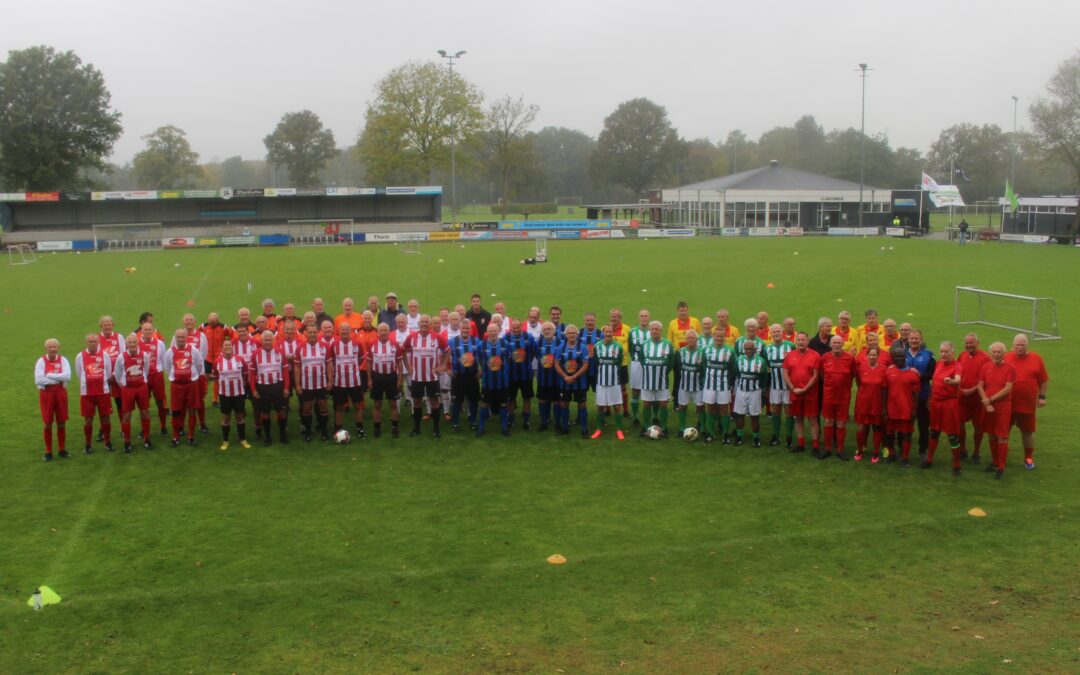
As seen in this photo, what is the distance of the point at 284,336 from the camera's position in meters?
11.9

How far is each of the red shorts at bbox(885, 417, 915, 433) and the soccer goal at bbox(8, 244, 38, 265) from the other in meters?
43.0

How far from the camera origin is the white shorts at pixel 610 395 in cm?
1203

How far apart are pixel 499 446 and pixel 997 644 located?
262 inches

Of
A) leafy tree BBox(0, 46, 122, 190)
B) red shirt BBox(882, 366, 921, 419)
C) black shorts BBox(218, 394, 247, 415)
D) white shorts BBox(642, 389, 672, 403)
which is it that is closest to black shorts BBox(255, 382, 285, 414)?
black shorts BBox(218, 394, 247, 415)

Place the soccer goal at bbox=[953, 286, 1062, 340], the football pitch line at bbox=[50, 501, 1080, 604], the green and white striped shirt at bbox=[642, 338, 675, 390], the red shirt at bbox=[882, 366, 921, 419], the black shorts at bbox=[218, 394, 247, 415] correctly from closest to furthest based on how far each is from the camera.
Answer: the football pitch line at bbox=[50, 501, 1080, 604]
the red shirt at bbox=[882, 366, 921, 419]
the black shorts at bbox=[218, 394, 247, 415]
the green and white striped shirt at bbox=[642, 338, 675, 390]
the soccer goal at bbox=[953, 286, 1062, 340]

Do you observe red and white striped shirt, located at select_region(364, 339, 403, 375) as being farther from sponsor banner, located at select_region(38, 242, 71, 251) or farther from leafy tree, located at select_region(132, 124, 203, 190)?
leafy tree, located at select_region(132, 124, 203, 190)

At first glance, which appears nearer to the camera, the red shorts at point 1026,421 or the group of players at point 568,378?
the red shorts at point 1026,421

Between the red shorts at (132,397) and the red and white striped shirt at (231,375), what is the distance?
946 millimetres

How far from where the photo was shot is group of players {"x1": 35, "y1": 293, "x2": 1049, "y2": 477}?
34.2 feet

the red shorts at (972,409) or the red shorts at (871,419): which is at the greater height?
the red shorts at (972,409)

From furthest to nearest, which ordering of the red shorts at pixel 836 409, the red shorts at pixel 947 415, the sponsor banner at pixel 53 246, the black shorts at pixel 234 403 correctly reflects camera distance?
the sponsor banner at pixel 53 246 < the black shorts at pixel 234 403 < the red shorts at pixel 836 409 < the red shorts at pixel 947 415

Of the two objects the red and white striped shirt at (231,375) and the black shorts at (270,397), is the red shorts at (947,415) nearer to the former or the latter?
the black shorts at (270,397)

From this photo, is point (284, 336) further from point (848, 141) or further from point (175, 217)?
point (848, 141)

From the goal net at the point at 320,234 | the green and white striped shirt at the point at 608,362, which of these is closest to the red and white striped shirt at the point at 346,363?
the green and white striped shirt at the point at 608,362
